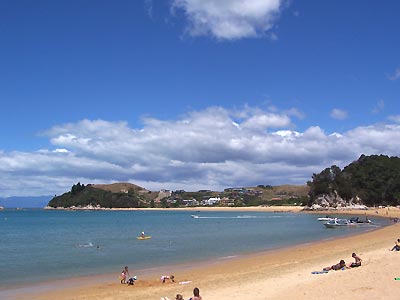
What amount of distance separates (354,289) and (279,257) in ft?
58.7

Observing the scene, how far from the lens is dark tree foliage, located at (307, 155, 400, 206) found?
16101cm

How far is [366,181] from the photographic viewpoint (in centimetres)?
16825

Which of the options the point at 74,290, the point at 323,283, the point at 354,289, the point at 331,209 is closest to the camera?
the point at 354,289

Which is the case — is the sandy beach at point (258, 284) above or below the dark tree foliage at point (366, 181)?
below

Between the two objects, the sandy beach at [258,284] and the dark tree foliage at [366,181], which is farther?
the dark tree foliage at [366,181]

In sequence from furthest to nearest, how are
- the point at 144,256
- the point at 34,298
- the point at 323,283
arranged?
the point at 144,256, the point at 34,298, the point at 323,283

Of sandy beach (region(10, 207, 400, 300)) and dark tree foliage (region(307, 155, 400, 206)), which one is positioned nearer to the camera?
sandy beach (region(10, 207, 400, 300))

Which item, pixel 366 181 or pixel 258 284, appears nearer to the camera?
pixel 258 284

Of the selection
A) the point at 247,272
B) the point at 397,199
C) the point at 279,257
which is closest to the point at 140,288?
the point at 247,272

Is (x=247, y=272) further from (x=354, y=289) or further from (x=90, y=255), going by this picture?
(x=90, y=255)

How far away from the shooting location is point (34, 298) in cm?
2091

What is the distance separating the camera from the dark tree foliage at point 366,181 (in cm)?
16101

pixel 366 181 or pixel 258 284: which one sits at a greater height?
pixel 366 181

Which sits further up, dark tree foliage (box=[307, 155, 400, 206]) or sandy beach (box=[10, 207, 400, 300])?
dark tree foliage (box=[307, 155, 400, 206])
